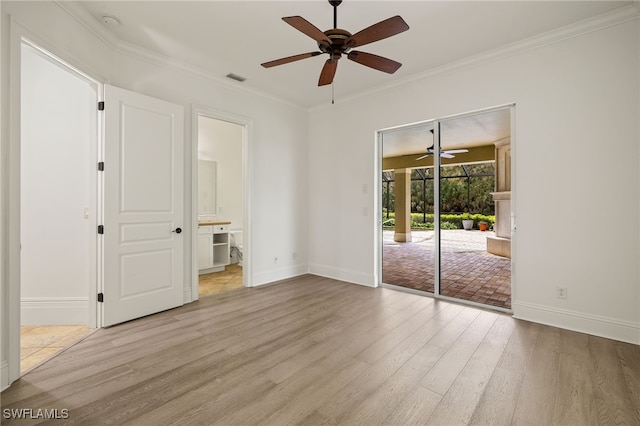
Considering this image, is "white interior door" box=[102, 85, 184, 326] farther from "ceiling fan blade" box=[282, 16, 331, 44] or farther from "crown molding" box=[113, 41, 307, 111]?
"ceiling fan blade" box=[282, 16, 331, 44]

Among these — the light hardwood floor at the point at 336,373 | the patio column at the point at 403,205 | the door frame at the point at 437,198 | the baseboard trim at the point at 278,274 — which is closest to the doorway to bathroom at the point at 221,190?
the baseboard trim at the point at 278,274

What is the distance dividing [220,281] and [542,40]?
516cm

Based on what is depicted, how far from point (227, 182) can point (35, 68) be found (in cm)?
359

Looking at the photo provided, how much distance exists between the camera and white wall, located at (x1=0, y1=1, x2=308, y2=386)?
2004mm

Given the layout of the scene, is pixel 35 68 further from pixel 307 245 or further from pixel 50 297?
pixel 307 245

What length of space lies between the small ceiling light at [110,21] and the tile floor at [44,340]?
2949mm

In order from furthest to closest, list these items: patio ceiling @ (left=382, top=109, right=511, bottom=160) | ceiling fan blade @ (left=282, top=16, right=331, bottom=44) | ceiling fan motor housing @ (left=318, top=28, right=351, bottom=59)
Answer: patio ceiling @ (left=382, top=109, right=511, bottom=160), ceiling fan motor housing @ (left=318, top=28, right=351, bottom=59), ceiling fan blade @ (left=282, top=16, right=331, bottom=44)

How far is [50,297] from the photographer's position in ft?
10.3

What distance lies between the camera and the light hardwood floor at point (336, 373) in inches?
68.8

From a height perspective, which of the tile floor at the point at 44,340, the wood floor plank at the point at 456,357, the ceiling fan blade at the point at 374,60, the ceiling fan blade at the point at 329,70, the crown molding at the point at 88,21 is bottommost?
the tile floor at the point at 44,340

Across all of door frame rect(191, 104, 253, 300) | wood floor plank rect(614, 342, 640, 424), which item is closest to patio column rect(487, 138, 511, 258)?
wood floor plank rect(614, 342, 640, 424)

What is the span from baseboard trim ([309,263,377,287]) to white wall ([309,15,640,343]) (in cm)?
190

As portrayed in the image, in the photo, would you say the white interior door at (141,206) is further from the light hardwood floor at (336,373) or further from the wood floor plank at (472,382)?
the wood floor plank at (472,382)

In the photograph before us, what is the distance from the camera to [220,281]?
15.8 ft
